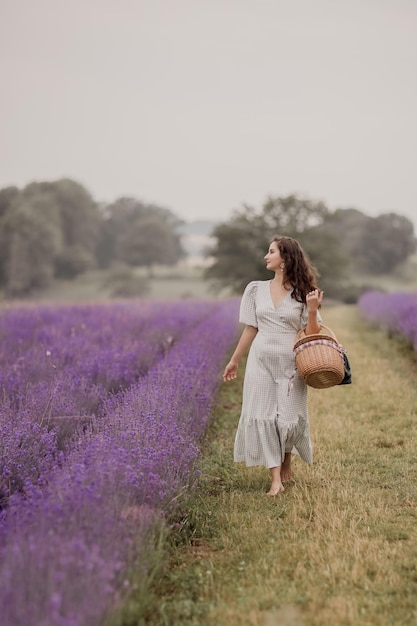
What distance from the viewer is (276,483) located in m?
4.27

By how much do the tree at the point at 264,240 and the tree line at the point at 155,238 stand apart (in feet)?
0.19

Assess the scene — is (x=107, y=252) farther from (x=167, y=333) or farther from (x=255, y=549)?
(x=255, y=549)

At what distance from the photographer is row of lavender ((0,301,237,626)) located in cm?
221

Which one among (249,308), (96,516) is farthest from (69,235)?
(96,516)

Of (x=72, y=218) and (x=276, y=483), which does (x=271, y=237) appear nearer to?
(x=72, y=218)

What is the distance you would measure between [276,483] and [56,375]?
2374 millimetres

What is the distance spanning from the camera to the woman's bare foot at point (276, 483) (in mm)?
4234

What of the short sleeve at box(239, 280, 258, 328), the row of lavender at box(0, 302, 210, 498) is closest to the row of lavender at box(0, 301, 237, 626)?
the row of lavender at box(0, 302, 210, 498)

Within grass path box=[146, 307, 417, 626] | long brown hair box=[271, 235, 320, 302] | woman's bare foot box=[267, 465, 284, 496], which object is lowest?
grass path box=[146, 307, 417, 626]

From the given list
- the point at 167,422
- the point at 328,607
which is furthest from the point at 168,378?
the point at 328,607

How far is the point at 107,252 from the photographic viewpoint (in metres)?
60.5

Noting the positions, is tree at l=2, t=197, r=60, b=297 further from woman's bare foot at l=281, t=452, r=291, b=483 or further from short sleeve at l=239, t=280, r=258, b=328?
woman's bare foot at l=281, t=452, r=291, b=483

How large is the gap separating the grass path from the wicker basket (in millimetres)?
760

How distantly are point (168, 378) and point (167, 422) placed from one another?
106cm
